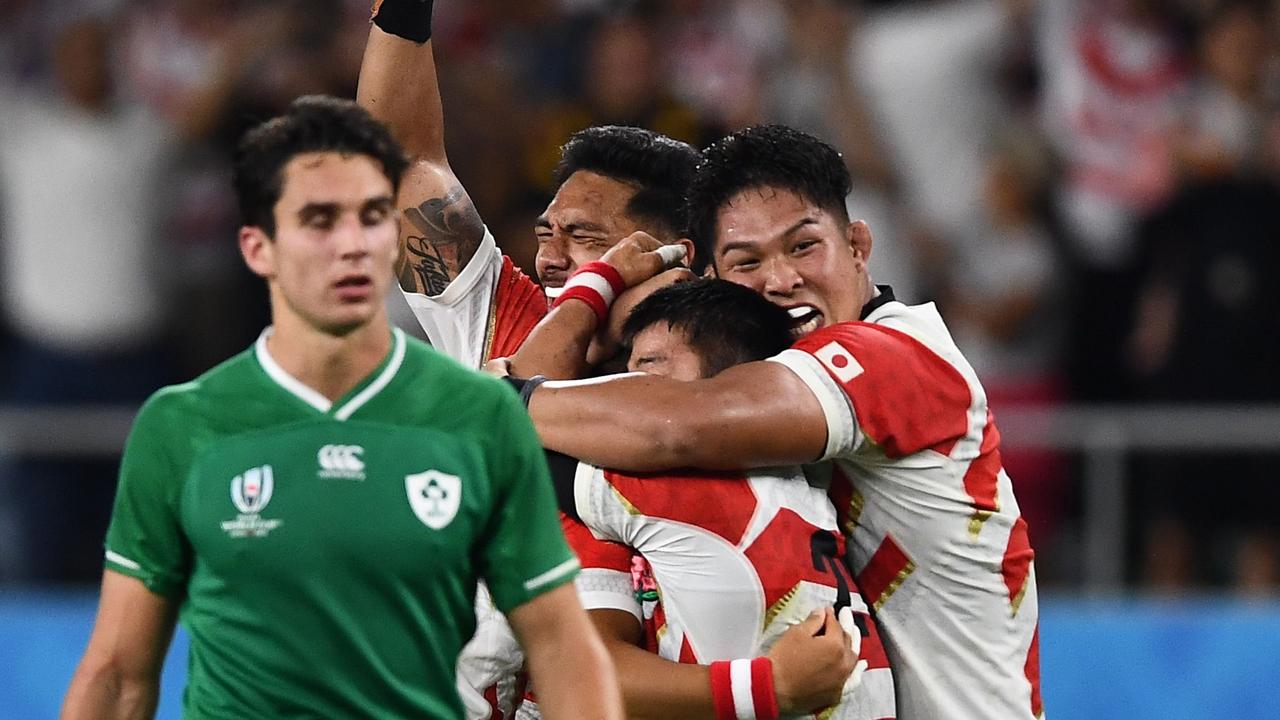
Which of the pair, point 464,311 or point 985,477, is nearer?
point 985,477

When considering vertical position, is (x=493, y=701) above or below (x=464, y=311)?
below

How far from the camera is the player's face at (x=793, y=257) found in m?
4.63

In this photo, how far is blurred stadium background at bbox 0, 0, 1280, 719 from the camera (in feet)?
28.5

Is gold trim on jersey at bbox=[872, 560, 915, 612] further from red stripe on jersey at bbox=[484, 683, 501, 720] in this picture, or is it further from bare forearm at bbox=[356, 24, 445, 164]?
bare forearm at bbox=[356, 24, 445, 164]

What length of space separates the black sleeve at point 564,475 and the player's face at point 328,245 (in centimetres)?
77

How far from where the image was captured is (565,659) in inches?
145

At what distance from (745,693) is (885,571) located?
0.58 m

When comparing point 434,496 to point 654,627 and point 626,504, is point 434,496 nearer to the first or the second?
point 626,504

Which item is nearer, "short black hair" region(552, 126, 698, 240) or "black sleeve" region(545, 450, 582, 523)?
"black sleeve" region(545, 450, 582, 523)

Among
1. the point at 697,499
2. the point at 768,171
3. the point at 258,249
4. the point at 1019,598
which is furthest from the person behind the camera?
the point at 768,171

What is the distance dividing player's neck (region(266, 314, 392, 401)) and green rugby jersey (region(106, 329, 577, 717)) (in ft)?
0.07

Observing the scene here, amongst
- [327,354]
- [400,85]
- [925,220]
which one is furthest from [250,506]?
[925,220]

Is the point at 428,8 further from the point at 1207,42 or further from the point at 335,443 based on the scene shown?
the point at 1207,42

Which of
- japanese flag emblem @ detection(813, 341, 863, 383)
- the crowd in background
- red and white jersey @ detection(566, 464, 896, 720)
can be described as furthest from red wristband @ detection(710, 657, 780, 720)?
the crowd in background
